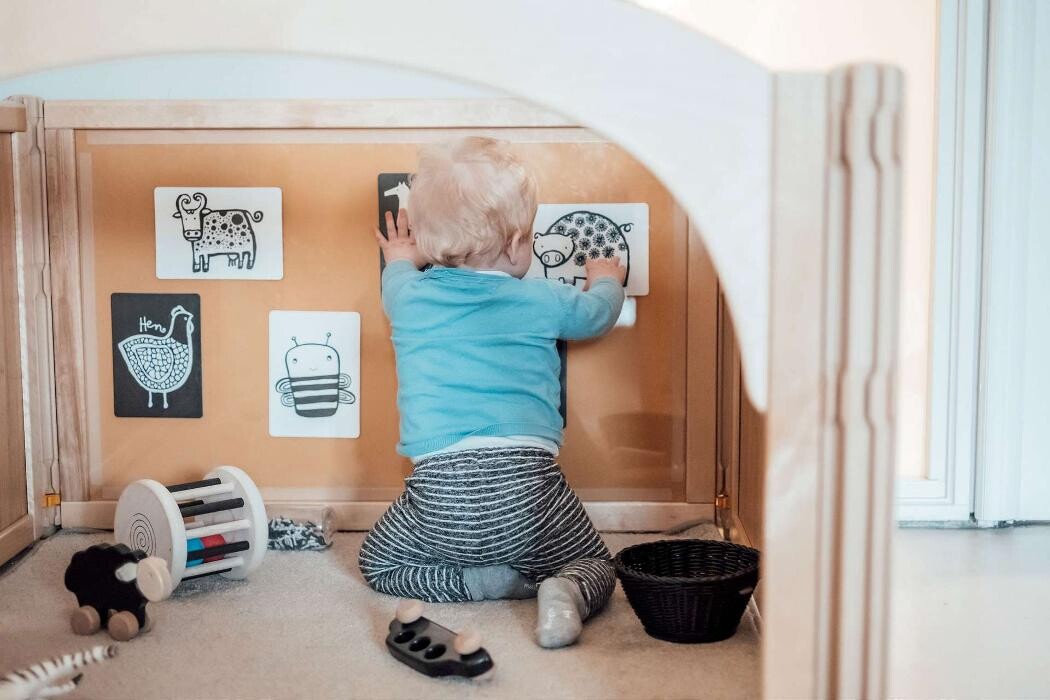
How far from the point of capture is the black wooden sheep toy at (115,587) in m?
1.21

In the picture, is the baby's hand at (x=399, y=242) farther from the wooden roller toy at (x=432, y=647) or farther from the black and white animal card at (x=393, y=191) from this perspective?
the wooden roller toy at (x=432, y=647)

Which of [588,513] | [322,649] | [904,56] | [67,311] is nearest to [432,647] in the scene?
[322,649]

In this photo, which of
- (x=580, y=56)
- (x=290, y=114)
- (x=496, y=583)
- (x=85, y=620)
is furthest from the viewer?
(x=290, y=114)

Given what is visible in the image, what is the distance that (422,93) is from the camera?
1910mm

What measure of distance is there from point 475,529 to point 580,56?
73cm

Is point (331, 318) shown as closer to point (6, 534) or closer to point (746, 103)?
point (6, 534)

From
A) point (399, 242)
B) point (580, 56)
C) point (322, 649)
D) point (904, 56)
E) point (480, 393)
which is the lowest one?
point (322, 649)

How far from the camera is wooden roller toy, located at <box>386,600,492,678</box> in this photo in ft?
3.57

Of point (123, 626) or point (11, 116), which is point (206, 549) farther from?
point (11, 116)

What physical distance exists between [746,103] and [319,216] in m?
0.95

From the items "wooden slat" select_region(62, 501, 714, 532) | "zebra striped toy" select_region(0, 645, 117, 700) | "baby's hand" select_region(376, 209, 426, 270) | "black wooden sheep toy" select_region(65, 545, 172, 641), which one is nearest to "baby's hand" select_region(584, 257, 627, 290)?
"baby's hand" select_region(376, 209, 426, 270)

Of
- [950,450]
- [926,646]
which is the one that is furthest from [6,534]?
[950,450]

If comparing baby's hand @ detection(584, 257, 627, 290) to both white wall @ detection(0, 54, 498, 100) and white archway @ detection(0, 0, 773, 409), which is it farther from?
white archway @ detection(0, 0, 773, 409)

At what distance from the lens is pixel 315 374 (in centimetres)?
163
